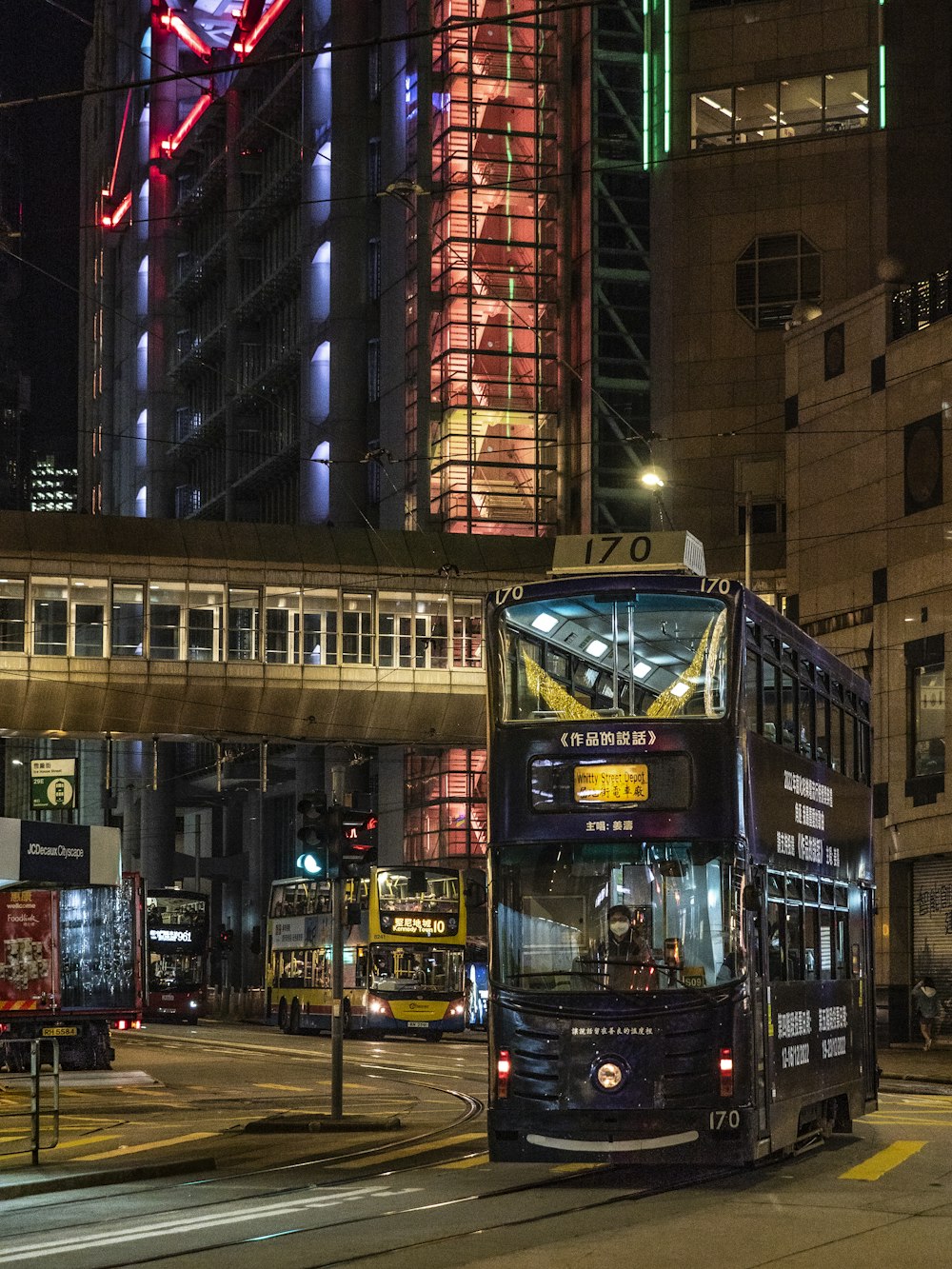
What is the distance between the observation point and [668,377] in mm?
63281

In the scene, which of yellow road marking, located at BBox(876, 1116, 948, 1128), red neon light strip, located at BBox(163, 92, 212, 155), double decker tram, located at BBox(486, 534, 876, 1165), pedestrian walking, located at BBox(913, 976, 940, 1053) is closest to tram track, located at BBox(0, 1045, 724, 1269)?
double decker tram, located at BBox(486, 534, 876, 1165)

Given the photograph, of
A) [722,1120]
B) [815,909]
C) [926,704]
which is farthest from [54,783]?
[722,1120]

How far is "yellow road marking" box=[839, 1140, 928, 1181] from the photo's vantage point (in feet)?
51.7

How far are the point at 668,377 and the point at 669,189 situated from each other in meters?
5.70

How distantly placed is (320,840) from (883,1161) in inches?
268

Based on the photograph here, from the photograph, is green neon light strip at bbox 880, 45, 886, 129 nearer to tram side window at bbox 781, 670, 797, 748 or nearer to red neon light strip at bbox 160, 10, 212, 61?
red neon light strip at bbox 160, 10, 212, 61

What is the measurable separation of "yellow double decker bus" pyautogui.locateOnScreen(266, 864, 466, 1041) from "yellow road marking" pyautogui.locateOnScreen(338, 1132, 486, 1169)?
21.9 metres

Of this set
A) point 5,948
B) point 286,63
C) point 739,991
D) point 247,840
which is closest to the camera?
point 739,991

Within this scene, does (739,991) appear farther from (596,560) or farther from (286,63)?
(286,63)

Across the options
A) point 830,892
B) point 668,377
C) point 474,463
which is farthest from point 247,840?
point 830,892

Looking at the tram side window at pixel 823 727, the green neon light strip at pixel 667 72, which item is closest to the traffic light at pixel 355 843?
the tram side window at pixel 823 727

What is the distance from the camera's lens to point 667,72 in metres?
62.6

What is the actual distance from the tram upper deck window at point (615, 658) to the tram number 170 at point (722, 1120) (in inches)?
109

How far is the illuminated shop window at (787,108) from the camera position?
60656 millimetres
